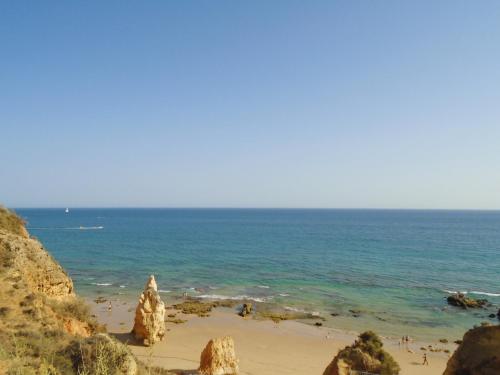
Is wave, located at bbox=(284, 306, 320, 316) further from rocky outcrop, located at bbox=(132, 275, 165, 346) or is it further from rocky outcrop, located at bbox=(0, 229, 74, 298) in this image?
rocky outcrop, located at bbox=(0, 229, 74, 298)

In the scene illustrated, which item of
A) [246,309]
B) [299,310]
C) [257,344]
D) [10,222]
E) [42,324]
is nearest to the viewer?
[42,324]

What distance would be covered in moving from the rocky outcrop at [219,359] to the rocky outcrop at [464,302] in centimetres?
3167

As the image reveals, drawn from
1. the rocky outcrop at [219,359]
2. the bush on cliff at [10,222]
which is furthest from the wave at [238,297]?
the bush on cliff at [10,222]

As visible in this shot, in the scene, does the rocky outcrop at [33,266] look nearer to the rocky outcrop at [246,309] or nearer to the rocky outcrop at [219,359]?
the rocky outcrop at [219,359]

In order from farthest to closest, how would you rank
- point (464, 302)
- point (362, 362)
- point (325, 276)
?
point (325, 276) < point (464, 302) < point (362, 362)

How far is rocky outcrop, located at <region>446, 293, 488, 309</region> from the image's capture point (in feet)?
128

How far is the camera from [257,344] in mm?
29109

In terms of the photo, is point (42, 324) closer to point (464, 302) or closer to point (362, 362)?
point (362, 362)

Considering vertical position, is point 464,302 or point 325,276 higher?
point 464,302

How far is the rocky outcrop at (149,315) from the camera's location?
2552cm

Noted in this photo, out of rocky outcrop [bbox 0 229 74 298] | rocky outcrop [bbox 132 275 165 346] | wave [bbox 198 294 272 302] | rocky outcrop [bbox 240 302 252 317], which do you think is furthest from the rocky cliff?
wave [bbox 198 294 272 302]

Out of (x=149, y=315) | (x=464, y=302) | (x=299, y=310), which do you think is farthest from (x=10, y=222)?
(x=464, y=302)

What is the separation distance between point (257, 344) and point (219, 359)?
11.0 m

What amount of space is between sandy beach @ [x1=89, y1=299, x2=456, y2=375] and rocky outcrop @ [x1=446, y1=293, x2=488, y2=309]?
39.5 feet
